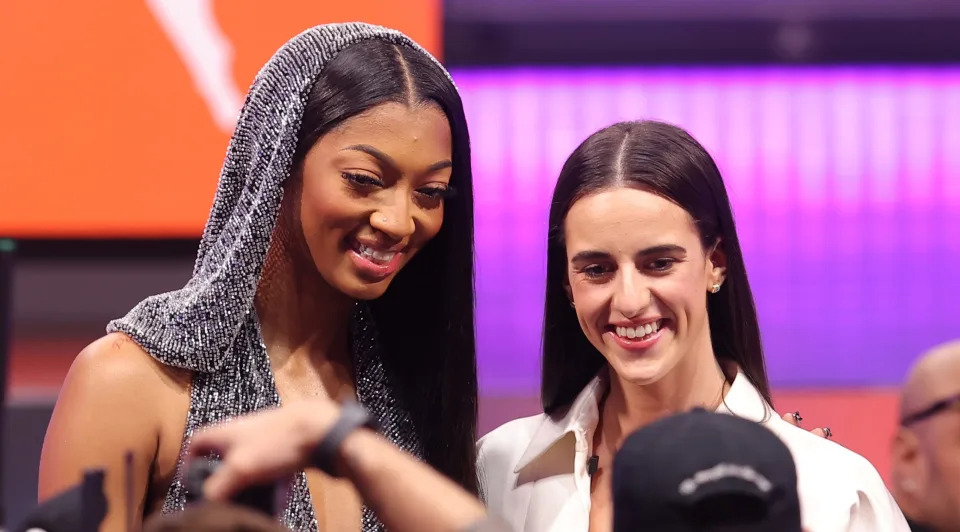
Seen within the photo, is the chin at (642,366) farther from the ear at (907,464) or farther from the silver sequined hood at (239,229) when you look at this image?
the ear at (907,464)

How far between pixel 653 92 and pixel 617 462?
3.51m

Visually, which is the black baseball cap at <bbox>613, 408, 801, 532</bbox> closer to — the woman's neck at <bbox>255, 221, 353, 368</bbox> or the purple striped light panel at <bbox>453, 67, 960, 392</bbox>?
the woman's neck at <bbox>255, 221, 353, 368</bbox>

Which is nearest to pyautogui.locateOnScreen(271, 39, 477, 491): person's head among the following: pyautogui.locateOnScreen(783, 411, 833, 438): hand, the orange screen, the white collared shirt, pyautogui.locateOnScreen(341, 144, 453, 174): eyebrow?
pyautogui.locateOnScreen(341, 144, 453, 174): eyebrow

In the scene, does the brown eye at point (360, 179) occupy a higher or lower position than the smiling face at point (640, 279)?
higher

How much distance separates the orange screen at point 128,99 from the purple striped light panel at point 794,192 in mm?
1049

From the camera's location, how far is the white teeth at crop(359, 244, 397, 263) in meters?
2.13

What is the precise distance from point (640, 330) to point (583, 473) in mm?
313

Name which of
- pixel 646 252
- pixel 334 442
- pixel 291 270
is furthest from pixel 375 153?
pixel 334 442

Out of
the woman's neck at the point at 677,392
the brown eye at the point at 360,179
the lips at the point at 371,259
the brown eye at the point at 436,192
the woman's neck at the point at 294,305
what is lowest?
the woman's neck at the point at 677,392

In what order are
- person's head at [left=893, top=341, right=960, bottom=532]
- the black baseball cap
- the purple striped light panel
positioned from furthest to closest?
the purple striped light panel → person's head at [left=893, top=341, right=960, bottom=532] → the black baseball cap

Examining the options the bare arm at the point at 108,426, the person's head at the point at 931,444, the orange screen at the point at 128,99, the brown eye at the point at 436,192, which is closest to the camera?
the person's head at the point at 931,444

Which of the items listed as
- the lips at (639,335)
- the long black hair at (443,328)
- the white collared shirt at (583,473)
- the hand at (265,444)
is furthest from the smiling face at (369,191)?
the hand at (265,444)

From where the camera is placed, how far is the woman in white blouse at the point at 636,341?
7.34 feet

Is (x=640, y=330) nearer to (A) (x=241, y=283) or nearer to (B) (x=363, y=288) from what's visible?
(B) (x=363, y=288)
